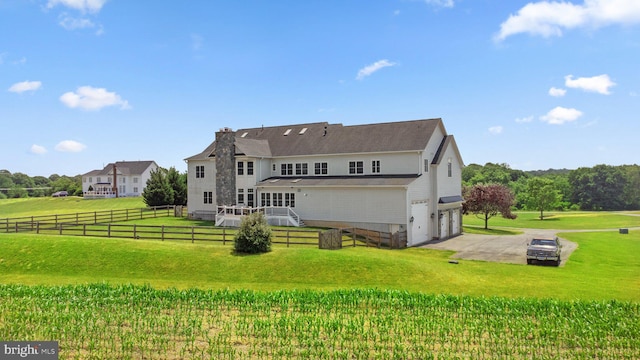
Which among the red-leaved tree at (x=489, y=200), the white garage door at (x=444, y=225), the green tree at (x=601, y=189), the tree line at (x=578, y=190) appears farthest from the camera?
the green tree at (x=601, y=189)

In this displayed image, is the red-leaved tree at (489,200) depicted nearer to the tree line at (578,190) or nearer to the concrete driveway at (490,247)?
the concrete driveway at (490,247)

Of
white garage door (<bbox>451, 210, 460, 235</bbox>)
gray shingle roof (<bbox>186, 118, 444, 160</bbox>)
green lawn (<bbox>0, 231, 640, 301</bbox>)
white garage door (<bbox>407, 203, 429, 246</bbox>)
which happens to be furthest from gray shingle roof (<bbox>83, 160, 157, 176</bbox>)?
white garage door (<bbox>407, 203, 429, 246</bbox>)

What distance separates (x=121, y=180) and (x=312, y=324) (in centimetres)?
9063

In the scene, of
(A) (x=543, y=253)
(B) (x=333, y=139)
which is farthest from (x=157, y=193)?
(A) (x=543, y=253)

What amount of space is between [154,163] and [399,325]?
298 ft

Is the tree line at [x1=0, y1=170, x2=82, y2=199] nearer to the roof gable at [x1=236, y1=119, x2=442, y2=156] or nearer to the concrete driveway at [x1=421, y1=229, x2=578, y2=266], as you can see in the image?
the roof gable at [x1=236, y1=119, x2=442, y2=156]

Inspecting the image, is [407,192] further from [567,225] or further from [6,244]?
[567,225]

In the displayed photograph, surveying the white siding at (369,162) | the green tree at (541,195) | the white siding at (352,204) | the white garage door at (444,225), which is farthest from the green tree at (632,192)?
the white siding at (352,204)

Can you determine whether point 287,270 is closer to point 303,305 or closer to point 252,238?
point 252,238

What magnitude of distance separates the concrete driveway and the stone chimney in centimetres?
1915

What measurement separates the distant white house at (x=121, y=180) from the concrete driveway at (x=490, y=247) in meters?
70.9

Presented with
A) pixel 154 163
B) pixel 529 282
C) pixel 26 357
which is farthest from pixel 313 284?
→ pixel 154 163

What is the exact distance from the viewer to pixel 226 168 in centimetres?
4275

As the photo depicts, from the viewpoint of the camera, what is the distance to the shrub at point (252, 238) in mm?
24625
